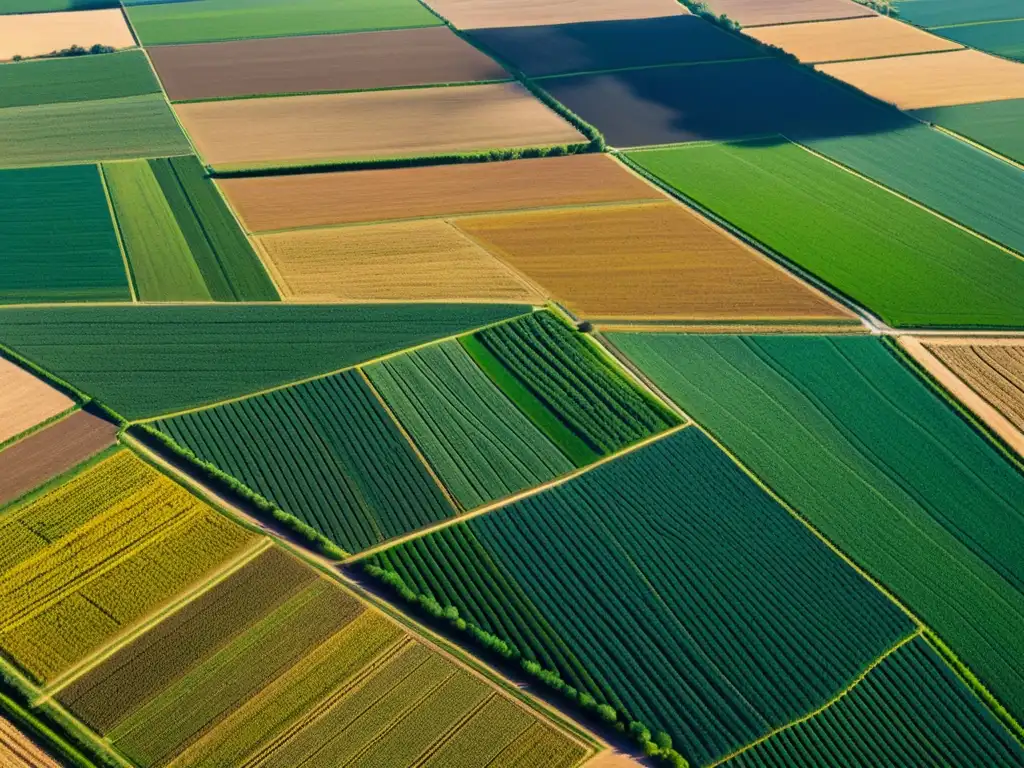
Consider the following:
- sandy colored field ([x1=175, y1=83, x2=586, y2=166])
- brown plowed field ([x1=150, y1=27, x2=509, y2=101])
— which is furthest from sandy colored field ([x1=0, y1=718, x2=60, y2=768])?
brown plowed field ([x1=150, y1=27, x2=509, y2=101])

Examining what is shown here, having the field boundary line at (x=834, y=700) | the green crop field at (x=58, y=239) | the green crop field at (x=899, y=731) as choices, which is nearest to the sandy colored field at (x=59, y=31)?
the green crop field at (x=58, y=239)

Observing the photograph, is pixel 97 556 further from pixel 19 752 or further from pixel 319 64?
pixel 319 64

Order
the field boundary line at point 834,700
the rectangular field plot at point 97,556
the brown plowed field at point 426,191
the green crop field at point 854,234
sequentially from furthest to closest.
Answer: the brown plowed field at point 426,191
the green crop field at point 854,234
the rectangular field plot at point 97,556
the field boundary line at point 834,700

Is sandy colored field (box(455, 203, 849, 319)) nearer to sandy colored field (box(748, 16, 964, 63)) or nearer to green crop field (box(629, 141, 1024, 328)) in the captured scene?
green crop field (box(629, 141, 1024, 328))

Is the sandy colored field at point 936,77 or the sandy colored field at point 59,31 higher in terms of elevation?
the sandy colored field at point 936,77

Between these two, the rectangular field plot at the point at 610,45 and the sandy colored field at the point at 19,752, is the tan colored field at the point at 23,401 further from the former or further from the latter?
the rectangular field plot at the point at 610,45

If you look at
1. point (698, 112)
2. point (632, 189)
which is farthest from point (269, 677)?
point (698, 112)

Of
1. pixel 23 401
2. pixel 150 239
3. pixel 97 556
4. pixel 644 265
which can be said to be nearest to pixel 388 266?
pixel 150 239

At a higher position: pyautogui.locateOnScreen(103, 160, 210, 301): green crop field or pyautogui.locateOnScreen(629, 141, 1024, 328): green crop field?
pyautogui.locateOnScreen(629, 141, 1024, 328): green crop field
